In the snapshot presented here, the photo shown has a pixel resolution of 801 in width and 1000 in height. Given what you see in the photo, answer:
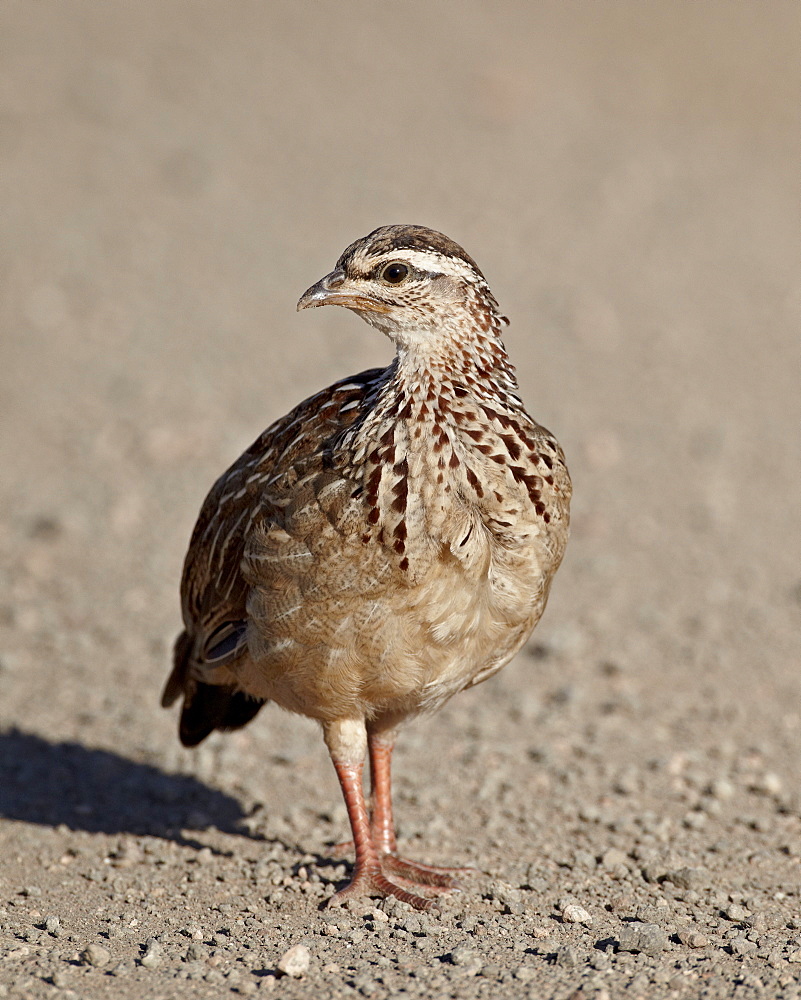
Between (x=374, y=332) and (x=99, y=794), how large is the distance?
817 centimetres

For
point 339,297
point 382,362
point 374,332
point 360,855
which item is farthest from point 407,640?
point 374,332

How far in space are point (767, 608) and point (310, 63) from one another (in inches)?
564

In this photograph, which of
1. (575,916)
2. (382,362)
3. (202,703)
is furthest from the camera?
(382,362)

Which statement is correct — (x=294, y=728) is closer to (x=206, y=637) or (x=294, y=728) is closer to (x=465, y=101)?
(x=206, y=637)

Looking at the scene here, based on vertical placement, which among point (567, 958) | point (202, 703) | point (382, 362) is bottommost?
point (567, 958)

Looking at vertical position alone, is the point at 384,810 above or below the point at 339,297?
below

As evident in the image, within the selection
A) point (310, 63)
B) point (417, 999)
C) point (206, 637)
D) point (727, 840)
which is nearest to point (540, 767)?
point (727, 840)

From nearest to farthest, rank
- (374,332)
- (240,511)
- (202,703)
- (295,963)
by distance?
(295,963), (240,511), (202,703), (374,332)

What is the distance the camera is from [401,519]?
17.8 ft

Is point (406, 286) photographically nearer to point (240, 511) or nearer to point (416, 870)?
point (240, 511)

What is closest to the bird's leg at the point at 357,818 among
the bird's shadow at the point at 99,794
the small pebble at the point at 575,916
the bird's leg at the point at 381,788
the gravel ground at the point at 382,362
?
the gravel ground at the point at 382,362

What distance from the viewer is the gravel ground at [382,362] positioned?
235 inches

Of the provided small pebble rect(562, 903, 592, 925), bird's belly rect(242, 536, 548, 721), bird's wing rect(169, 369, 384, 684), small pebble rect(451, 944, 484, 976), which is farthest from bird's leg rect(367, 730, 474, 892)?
small pebble rect(451, 944, 484, 976)

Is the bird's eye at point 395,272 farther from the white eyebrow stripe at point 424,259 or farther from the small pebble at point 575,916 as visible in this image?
the small pebble at point 575,916
